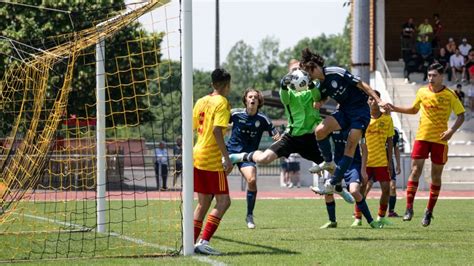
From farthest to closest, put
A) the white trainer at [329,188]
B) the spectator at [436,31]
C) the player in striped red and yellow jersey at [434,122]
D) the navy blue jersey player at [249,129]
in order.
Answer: the spectator at [436,31] → the navy blue jersey player at [249,129] → the player in striped red and yellow jersey at [434,122] → the white trainer at [329,188]

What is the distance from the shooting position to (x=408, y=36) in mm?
40312

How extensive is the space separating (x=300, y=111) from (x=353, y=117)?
1104 mm

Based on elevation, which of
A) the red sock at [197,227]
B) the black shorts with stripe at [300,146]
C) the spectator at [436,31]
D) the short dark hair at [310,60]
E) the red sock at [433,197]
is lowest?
the red sock at [433,197]

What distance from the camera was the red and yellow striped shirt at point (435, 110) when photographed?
50.6 feet

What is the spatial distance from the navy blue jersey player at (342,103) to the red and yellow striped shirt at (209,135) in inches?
83.8

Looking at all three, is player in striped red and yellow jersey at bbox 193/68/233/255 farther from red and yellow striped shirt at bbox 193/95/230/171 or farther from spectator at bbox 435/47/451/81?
spectator at bbox 435/47/451/81

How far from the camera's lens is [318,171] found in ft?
46.2

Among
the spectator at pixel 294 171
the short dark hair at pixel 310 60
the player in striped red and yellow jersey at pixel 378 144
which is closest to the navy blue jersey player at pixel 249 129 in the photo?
the player in striped red and yellow jersey at pixel 378 144

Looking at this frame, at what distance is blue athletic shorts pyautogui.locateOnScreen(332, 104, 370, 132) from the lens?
13617 millimetres

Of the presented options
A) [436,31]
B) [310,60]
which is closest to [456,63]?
[436,31]

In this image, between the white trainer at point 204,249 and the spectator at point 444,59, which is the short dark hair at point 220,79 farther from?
the spectator at point 444,59

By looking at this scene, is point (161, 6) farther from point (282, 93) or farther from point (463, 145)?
point (463, 145)

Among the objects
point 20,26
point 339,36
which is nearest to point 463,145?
point 20,26

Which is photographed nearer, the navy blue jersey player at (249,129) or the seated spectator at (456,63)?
the navy blue jersey player at (249,129)
